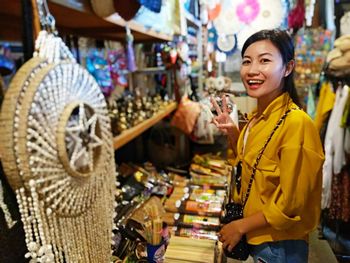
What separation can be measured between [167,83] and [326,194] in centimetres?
142

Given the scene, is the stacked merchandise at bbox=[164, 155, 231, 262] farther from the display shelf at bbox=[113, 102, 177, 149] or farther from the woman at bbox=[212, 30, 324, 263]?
the display shelf at bbox=[113, 102, 177, 149]

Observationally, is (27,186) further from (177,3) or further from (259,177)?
(177,3)

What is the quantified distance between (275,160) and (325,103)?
66.2 inches

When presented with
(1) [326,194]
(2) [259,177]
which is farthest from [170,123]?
(2) [259,177]

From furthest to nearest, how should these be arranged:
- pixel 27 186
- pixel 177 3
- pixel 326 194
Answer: pixel 326 194 → pixel 177 3 → pixel 27 186

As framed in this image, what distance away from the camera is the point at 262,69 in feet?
3.03

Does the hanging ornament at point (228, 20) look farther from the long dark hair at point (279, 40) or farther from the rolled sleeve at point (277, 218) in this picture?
the rolled sleeve at point (277, 218)

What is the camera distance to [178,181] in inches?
83.4

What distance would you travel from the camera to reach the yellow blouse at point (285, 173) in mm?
907

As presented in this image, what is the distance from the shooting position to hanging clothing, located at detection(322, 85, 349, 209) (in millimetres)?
2195

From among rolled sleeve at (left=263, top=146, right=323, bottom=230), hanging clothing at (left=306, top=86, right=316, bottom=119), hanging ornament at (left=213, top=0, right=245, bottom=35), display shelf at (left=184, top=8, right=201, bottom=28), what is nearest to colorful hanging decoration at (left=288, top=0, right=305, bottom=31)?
hanging clothing at (left=306, top=86, right=316, bottom=119)

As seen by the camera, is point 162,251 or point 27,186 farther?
point 162,251

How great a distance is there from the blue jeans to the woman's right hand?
1.25 feet

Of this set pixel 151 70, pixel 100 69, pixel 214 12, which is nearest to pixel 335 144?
pixel 214 12
